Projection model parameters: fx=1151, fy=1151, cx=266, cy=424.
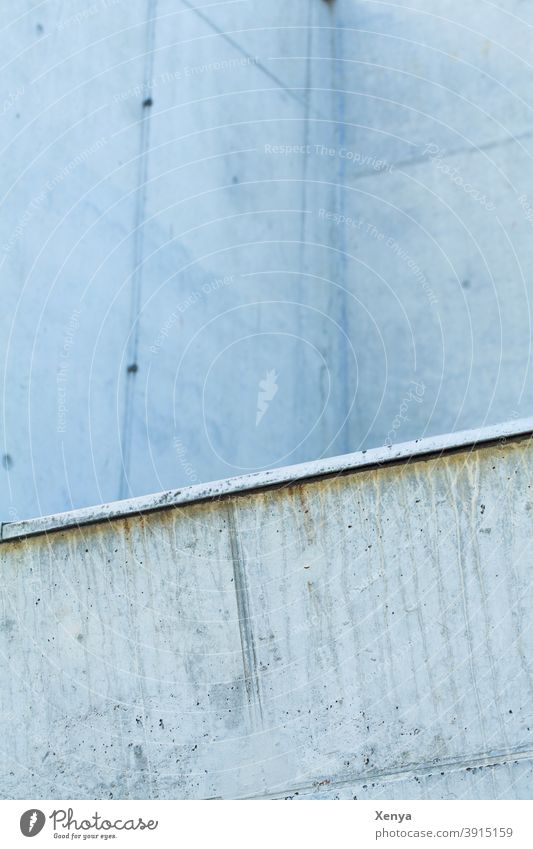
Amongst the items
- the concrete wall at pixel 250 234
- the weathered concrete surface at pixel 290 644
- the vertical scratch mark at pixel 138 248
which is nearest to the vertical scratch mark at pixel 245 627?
→ the weathered concrete surface at pixel 290 644

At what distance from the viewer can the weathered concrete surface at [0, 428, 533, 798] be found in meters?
2.74

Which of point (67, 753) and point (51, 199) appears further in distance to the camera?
point (51, 199)

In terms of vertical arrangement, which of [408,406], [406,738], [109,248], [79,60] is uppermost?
[79,60]

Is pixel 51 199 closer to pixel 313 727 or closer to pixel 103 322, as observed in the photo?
pixel 103 322

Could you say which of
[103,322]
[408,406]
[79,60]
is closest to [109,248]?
[103,322]

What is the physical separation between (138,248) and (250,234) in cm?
102

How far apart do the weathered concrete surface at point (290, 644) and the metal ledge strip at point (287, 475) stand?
2 centimetres

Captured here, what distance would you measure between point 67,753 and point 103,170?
2.95 m

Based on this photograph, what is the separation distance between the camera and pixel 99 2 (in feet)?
17.1

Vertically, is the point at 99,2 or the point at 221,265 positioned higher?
the point at 99,2

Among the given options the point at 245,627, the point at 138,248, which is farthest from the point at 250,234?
the point at 245,627

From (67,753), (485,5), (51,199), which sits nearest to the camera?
(67,753)

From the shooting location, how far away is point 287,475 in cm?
288

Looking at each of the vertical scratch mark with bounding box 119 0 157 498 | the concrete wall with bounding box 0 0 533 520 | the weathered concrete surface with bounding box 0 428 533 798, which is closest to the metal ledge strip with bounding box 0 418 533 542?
the weathered concrete surface with bounding box 0 428 533 798
